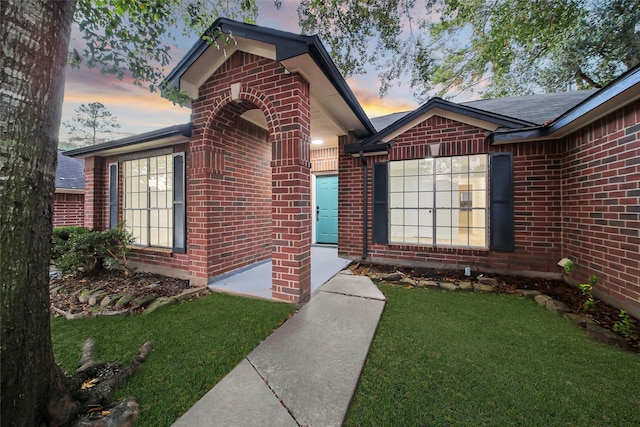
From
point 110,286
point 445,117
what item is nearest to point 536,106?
point 445,117

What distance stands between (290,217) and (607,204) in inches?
159

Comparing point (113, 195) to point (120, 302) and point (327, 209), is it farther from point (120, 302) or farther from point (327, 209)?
point (327, 209)

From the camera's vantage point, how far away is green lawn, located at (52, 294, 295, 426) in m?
1.62

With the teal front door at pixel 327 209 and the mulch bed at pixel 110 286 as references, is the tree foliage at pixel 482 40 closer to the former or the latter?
the teal front door at pixel 327 209

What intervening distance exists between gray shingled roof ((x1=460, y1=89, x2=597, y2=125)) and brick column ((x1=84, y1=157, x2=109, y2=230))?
8.90m

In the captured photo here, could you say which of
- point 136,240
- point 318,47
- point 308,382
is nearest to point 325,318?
point 308,382

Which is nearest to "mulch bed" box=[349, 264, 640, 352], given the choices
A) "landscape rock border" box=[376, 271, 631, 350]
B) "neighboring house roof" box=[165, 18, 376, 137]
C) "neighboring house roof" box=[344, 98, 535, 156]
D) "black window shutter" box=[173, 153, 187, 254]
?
"landscape rock border" box=[376, 271, 631, 350]

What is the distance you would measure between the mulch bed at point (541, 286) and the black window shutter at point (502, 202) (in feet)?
1.99

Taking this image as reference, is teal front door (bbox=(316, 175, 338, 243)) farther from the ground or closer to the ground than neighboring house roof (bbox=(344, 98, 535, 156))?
closer to the ground

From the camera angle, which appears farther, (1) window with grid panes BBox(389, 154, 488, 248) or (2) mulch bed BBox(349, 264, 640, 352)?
(1) window with grid panes BBox(389, 154, 488, 248)

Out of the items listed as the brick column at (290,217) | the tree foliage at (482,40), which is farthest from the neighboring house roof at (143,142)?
the tree foliage at (482,40)

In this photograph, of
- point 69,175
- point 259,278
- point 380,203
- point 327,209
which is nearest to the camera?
point 259,278

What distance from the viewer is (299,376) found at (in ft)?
5.87

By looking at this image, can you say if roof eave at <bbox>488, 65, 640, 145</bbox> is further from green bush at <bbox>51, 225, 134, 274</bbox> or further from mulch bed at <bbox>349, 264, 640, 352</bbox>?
green bush at <bbox>51, 225, 134, 274</bbox>
